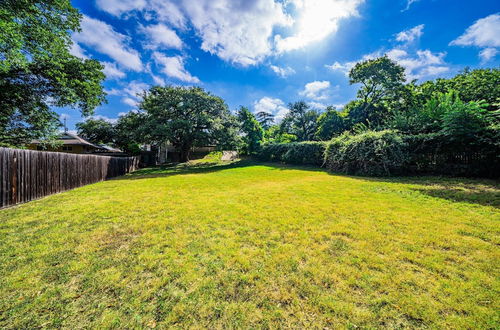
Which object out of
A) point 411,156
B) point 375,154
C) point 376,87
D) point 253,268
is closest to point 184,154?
point 375,154

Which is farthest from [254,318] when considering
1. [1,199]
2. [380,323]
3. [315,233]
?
[1,199]

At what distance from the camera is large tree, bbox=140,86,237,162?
56.0 ft

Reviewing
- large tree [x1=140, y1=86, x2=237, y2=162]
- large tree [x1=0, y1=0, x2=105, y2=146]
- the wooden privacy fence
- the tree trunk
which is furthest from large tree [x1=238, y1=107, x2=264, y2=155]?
the wooden privacy fence

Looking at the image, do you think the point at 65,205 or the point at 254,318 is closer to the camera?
the point at 254,318

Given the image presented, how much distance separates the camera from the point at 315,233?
10.2 ft

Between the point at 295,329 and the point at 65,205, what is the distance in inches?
255

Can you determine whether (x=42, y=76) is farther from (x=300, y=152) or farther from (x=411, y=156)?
(x=411, y=156)

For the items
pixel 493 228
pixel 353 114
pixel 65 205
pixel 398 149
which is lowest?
pixel 65 205

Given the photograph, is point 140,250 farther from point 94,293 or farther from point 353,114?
point 353,114

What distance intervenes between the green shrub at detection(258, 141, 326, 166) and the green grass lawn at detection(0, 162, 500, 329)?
1108 centimetres

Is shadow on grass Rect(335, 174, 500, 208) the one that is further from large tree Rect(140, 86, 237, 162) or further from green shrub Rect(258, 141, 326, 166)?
large tree Rect(140, 86, 237, 162)

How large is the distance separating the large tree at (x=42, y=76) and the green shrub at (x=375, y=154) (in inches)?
625

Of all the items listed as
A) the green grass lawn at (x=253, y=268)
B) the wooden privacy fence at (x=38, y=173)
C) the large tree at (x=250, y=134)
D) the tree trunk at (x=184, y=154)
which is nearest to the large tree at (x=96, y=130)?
the tree trunk at (x=184, y=154)

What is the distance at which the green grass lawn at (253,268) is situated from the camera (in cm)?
158
